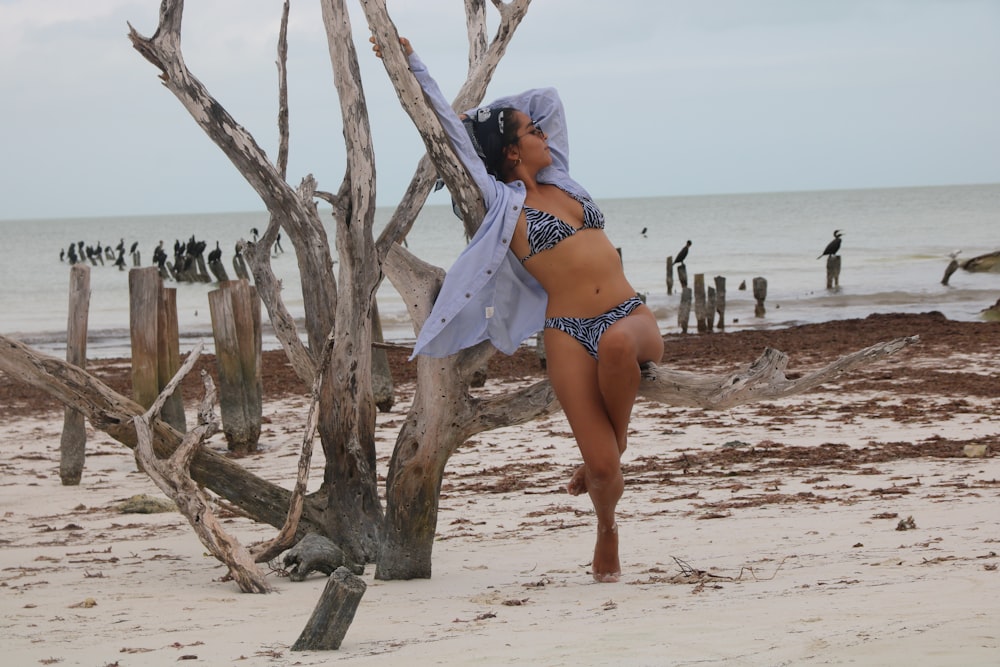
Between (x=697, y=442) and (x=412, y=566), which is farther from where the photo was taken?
(x=697, y=442)

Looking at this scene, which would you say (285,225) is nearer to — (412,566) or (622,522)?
(412,566)

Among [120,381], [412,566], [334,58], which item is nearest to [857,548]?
[412,566]

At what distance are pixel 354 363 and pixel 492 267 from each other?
0.96 meters

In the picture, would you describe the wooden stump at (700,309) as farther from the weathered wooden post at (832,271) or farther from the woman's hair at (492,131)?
the woman's hair at (492,131)

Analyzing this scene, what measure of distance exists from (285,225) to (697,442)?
492cm

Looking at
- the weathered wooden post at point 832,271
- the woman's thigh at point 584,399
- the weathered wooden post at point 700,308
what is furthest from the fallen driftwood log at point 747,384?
the weathered wooden post at point 832,271

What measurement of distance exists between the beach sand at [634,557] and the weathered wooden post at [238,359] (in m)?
0.36

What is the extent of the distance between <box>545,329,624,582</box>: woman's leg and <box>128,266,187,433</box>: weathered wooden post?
5.41 m

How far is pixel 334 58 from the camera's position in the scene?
17.1 feet

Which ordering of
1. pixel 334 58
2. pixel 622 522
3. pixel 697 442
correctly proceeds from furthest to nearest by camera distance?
1. pixel 697 442
2. pixel 622 522
3. pixel 334 58

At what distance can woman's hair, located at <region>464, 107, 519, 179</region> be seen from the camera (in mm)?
5125

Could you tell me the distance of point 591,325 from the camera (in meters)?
4.91

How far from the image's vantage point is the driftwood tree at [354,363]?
5172 millimetres

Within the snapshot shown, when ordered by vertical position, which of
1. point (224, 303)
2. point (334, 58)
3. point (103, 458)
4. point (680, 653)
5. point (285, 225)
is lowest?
point (103, 458)
